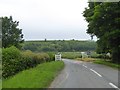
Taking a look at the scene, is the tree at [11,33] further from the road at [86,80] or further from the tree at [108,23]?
the road at [86,80]

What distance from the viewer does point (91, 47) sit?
156750mm

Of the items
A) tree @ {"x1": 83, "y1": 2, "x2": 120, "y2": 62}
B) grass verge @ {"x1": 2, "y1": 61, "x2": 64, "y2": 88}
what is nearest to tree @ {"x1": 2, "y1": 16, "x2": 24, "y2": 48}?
tree @ {"x1": 83, "y1": 2, "x2": 120, "y2": 62}

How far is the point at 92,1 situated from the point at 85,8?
342cm

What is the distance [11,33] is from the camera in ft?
328

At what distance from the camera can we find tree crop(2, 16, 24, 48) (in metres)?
95.8

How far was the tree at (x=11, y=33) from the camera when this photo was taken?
95.8m

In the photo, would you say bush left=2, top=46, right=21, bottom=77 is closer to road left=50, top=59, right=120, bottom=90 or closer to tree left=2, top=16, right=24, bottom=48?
road left=50, top=59, right=120, bottom=90

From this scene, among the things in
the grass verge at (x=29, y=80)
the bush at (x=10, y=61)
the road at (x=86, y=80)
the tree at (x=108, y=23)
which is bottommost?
the road at (x=86, y=80)

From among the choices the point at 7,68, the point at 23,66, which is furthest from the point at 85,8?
the point at 7,68

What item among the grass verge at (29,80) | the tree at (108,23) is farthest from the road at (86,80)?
the tree at (108,23)

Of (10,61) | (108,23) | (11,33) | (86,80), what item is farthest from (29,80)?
(11,33)

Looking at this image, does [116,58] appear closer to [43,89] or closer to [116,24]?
[116,24]

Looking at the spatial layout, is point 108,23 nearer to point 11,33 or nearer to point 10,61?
point 10,61

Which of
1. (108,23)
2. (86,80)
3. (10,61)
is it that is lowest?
(86,80)
